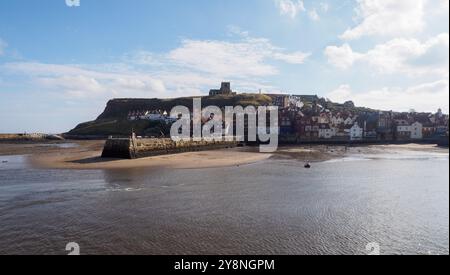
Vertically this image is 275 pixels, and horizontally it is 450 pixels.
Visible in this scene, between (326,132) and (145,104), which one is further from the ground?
(145,104)

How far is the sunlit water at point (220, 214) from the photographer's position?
50.0 feet

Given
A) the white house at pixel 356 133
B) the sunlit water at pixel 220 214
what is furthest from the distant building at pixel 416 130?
the sunlit water at pixel 220 214

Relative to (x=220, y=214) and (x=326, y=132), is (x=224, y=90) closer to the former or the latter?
(x=326, y=132)

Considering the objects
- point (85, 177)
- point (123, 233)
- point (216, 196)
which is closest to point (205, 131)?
point (85, 177)

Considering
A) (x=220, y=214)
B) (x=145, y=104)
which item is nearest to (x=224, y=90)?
(x=145, y=104)

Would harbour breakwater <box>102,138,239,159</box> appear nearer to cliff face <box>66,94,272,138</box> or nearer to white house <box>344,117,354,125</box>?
white house <box>344,117,354,125</box>

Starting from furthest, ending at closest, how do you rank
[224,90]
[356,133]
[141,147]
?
[224,90]
[356,133]
[141,147]

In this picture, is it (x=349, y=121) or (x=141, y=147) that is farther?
(x=349, y=121)

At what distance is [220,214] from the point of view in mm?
20250

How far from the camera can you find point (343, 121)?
387 ft

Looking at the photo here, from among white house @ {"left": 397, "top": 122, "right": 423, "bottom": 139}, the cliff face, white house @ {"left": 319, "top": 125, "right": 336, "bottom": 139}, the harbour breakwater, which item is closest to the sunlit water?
the harbour breakwater

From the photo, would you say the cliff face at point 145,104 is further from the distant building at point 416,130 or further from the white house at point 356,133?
the distant building at point 416,130

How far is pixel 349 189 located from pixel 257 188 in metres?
7.89

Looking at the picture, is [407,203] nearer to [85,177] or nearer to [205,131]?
[85,177]
